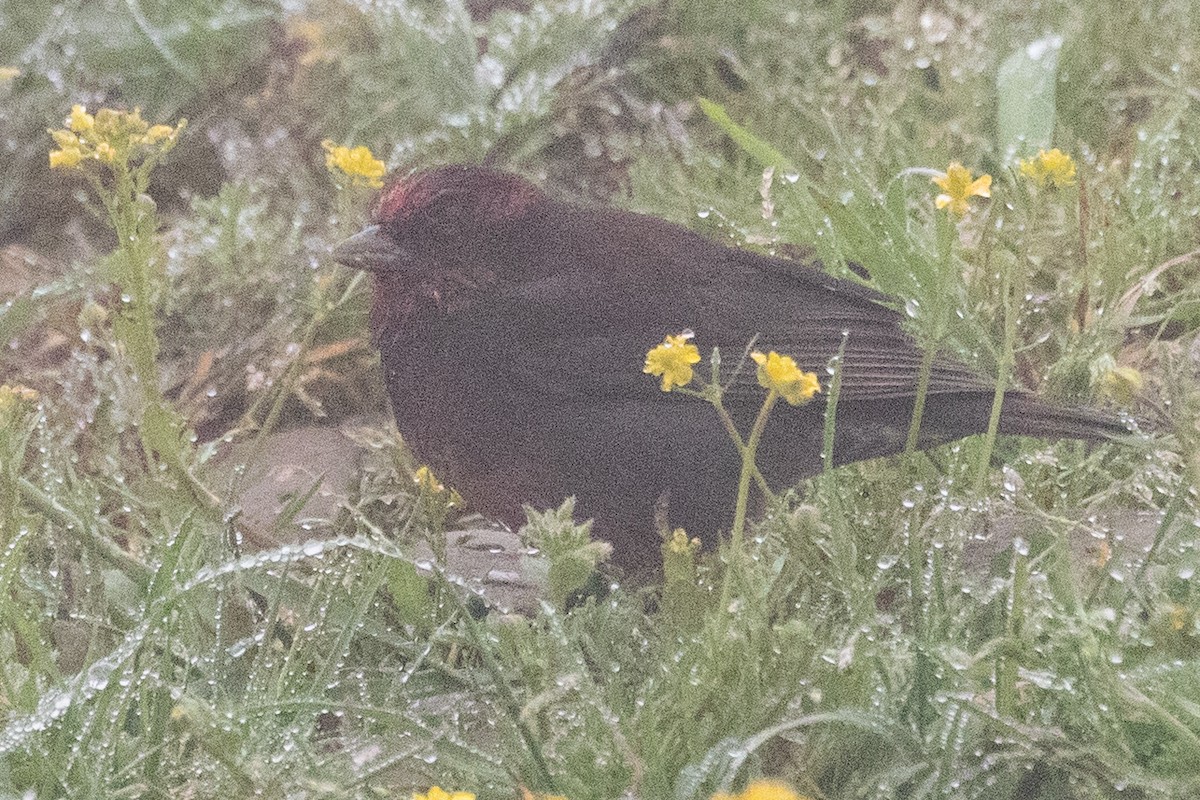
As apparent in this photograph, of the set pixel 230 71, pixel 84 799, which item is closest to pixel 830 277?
pixel 84 799

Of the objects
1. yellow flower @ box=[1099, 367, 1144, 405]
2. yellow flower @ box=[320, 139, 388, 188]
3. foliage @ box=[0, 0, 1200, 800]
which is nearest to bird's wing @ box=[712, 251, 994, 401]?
foliage @ box=[0, 0, 1200, 800]

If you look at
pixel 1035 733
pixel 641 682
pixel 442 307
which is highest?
pixel 442 307

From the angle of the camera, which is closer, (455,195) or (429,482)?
(429,482)

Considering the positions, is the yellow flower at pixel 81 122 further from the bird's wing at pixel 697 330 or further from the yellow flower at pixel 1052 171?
the yellow flower at pixel 1052 171

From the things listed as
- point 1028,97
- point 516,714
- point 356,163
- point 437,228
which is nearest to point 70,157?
point 356,163

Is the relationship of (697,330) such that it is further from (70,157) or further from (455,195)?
(70,157)

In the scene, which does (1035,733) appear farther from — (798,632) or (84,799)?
(84,799)

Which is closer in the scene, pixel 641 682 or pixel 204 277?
pixel 641 682
